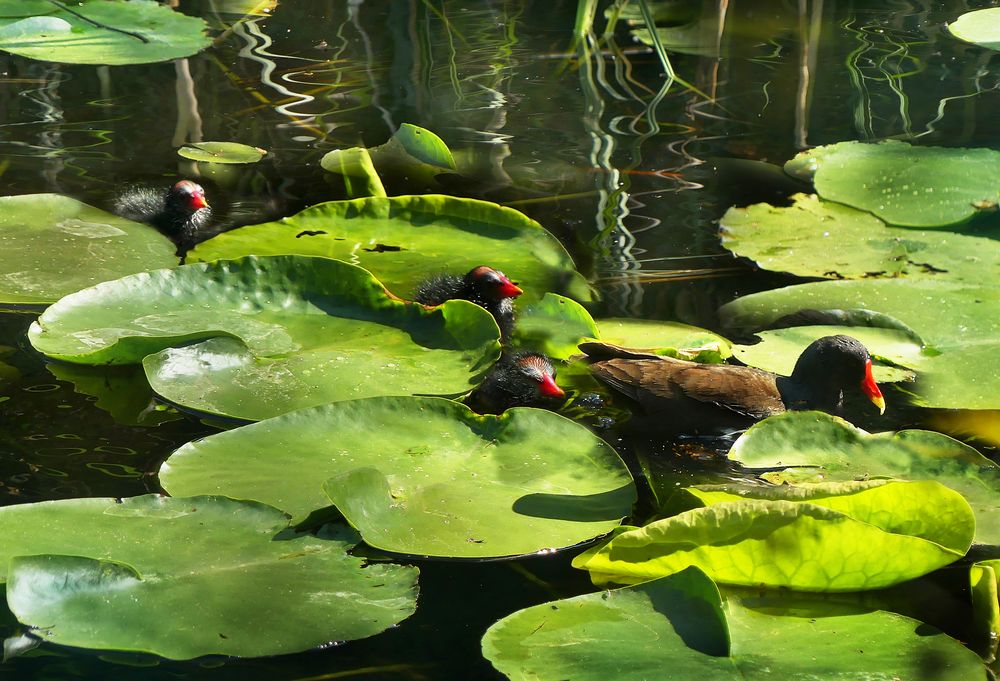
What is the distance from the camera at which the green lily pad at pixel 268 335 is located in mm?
2109

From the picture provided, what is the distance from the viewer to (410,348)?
91.0 inches

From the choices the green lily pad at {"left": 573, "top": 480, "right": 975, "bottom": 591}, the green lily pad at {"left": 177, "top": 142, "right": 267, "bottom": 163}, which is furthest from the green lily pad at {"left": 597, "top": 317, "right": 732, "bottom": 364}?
the green lily pad at {"left": 177, "top": 142, "right": 267, "bottom": 163}

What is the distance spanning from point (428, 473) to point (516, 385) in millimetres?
506

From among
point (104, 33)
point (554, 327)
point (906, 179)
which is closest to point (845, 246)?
point (906, 179)

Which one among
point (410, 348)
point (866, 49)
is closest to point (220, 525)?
point (410, 348)

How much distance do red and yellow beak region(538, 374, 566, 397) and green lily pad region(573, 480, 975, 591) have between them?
635mm

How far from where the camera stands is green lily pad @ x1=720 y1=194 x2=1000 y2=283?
8.98 feet

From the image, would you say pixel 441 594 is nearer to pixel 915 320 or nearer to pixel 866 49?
pixel 915 320

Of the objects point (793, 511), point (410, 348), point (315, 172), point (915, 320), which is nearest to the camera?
point (793, 511)

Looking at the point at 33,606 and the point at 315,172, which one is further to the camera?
the point at 315,172

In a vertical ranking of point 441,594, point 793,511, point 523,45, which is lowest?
point 441,594

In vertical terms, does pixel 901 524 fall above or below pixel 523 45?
below

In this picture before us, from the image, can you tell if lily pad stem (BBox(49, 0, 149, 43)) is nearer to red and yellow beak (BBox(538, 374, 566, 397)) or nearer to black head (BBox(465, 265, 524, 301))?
black head (BBox(465, 265, 524, 301))

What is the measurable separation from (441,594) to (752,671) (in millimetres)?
442
